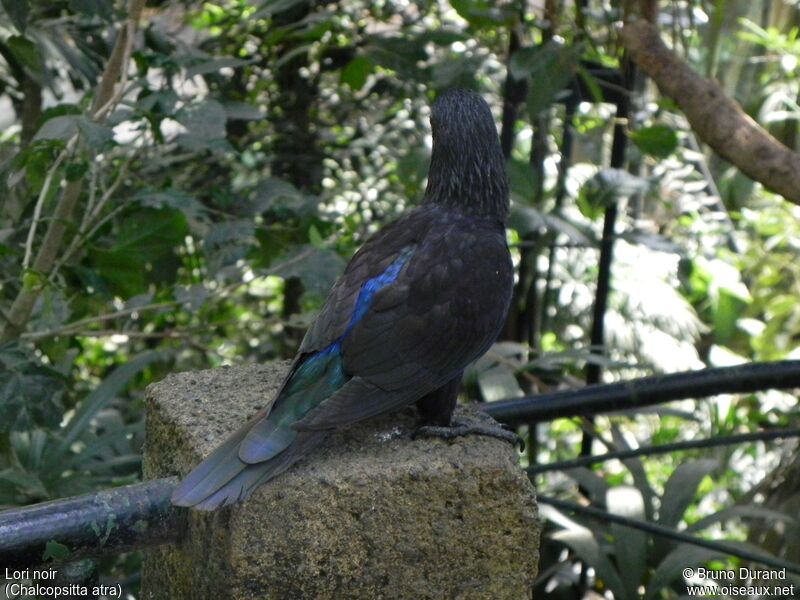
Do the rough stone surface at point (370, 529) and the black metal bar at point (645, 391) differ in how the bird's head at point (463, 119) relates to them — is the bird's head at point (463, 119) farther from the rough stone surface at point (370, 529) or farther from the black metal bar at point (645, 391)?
the rough stone surface at point (370, 529)

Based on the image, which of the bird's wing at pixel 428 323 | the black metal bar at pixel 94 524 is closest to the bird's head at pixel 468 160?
the bird's wing at pixel 428 323

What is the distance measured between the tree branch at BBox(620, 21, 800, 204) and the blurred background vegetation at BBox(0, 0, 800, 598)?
0.20m

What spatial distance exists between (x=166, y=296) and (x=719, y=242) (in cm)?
309

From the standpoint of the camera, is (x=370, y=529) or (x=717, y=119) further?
(x=717, y=119)

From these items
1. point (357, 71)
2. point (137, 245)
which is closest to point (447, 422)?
point (137, 245)

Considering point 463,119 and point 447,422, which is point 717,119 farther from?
point 447,422

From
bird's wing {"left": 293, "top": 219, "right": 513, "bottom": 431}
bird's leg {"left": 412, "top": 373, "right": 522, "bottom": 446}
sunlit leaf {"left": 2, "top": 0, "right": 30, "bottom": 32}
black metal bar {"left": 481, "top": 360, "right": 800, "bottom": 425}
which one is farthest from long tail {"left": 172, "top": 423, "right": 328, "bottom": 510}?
sunlit leaf {"left": 2, "top": 0, "right": 30, "bottom": 32}

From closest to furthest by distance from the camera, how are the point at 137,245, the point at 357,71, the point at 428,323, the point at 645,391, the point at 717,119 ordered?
the point at 428,323 → the point at 645,391 → the point at 717,119 → the point at 137,245 → the point at 357,71

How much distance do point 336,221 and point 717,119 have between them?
1.46 m

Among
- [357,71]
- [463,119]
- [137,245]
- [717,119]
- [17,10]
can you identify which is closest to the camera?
[463,119]

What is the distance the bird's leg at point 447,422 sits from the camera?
165cm

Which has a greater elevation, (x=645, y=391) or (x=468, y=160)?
(x=468, y=160)

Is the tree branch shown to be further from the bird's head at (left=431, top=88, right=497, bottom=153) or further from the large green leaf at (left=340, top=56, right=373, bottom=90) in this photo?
the large green leaf at (left=340, top=56, right=373, bottom=90)

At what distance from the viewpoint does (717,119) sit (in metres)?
2.47
